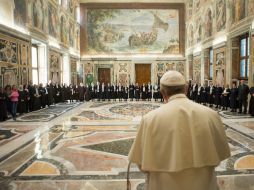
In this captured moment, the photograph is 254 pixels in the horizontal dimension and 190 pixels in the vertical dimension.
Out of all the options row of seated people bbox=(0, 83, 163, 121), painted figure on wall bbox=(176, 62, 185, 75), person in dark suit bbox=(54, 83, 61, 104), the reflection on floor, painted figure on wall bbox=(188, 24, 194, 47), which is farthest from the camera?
painted figure on wall bbox=(176, 62, 185, 75)

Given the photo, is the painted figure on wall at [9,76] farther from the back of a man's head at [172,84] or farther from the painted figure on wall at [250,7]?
the back of a man's head at [172,84]

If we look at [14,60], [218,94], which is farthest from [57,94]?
[218,94]

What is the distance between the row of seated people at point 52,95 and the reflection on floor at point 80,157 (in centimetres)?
202

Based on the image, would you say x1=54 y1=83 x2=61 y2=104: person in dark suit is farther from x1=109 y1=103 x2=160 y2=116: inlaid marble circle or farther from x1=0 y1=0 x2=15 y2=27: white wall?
x1=0 y1=0 x2=15 y2=27: white wall

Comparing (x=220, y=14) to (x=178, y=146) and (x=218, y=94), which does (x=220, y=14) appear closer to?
(x=218, y=94)

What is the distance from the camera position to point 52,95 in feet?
64.7

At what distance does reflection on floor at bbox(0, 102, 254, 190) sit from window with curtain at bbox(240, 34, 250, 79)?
549 centimetres

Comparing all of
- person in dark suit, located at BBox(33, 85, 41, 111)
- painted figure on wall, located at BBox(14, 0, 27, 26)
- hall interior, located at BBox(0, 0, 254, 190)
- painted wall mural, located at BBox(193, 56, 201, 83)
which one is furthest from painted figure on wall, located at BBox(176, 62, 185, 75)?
painted figure on wall, located at BBox(14, 0, 27, 26)

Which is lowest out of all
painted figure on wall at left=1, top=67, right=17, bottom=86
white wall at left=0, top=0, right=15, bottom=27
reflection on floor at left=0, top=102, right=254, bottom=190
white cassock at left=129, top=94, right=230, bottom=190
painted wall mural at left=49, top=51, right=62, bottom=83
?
reflection on floor at left=0, top=102, right=254, bottom=190

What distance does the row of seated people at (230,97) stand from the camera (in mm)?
13789

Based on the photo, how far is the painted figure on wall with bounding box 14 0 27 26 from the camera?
15.2 m

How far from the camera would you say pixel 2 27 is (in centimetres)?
1324

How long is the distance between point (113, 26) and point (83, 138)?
23.8 metres

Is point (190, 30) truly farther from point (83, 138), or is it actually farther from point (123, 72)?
point (83, 138)
